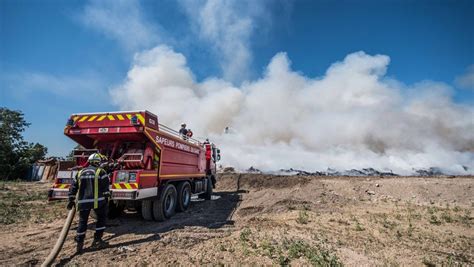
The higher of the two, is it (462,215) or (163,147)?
(163,147)

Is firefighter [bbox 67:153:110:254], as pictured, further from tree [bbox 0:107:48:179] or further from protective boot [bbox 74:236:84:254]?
tree [bbox 0:107:48:179]

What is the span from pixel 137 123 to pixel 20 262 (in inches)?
138

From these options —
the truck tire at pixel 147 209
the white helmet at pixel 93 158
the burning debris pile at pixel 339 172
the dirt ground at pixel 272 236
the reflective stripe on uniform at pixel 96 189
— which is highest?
the burning debris pile at pixel 339 172

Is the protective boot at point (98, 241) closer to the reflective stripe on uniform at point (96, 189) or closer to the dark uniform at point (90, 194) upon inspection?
the dark uniform at point (90, 194)

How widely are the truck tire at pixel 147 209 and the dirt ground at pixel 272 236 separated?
0.59ft

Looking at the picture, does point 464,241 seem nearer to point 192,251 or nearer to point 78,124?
point 192,251

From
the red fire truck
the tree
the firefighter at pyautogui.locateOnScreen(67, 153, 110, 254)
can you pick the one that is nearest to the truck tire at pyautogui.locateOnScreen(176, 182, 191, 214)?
the red fire truck

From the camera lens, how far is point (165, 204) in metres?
7.51

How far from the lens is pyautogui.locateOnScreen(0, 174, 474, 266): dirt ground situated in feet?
14.6

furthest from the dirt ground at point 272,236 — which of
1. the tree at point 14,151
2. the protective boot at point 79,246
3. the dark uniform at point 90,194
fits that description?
the tree at point 14,151

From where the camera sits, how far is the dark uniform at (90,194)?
5207 millimetres

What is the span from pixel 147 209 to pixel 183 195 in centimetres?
187

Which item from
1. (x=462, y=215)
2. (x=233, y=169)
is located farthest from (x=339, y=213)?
(x=233, y=169)

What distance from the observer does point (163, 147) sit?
23.7 feet
